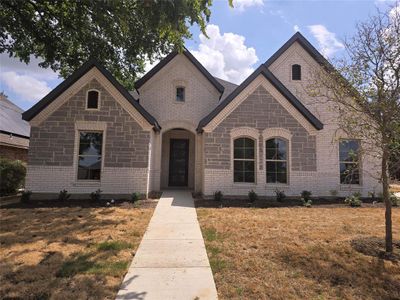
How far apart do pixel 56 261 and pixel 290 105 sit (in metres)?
10.9

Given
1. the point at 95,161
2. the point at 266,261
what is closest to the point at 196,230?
the point at 266,261

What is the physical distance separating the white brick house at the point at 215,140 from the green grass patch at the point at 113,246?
5.92m

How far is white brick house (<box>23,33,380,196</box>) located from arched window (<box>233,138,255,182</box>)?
0.15 feet

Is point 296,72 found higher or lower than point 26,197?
higher

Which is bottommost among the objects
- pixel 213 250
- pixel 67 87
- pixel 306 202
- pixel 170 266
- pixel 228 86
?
pixel 170 266

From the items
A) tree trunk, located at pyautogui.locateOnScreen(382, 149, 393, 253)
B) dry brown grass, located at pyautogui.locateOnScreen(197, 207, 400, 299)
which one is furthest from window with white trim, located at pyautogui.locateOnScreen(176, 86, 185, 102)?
tree trunk, located at pyautogui.locateOnScreen(382, 149, 393, 253)

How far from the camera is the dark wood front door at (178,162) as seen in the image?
53.0 ft

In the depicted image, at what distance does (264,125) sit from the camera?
1297cm

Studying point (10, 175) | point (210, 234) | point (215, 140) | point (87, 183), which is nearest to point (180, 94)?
point (215, 140)

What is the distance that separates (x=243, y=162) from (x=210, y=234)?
6184 mm

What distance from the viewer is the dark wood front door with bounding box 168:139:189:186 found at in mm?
16156

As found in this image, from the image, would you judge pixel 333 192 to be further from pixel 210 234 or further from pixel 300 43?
pixel 210 234

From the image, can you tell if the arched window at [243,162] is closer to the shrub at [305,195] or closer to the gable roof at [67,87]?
the shrub at [305,195]

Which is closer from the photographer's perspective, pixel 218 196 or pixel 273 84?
pixel 218 196
